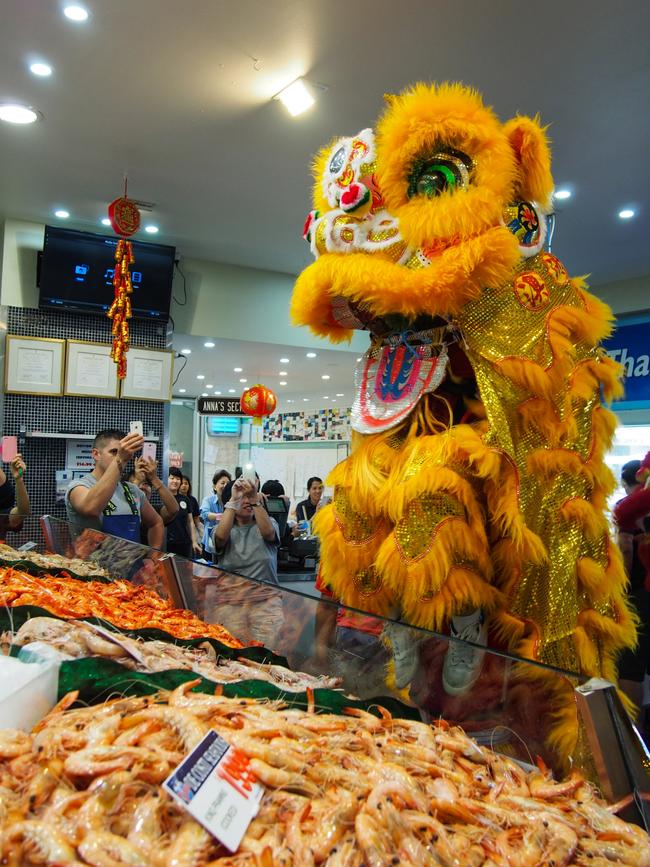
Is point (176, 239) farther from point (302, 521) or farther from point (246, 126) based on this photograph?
point (302, 521)

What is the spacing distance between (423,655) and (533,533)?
0.48 metres

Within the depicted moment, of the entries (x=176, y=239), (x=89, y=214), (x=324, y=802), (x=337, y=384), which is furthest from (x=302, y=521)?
(x=324, y=802)

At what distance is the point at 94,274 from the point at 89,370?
0.88 metres

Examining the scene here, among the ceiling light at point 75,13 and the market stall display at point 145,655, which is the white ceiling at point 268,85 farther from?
the market stall display at point 145,655

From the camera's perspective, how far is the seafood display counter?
790 mm

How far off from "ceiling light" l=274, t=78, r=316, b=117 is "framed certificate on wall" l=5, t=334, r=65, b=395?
3257mm

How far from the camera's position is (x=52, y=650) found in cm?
124

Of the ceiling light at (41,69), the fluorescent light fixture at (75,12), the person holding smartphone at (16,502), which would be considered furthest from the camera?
the person holding smartphone at (16,502)

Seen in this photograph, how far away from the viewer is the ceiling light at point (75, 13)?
3.06 metres

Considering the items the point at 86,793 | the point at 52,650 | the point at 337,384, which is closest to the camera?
the point at 86,793

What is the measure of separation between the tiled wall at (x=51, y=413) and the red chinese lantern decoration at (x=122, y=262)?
0.96 m

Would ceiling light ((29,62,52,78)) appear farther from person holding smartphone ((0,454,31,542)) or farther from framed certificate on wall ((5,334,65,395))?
framed certificate on wall ((5,334,65,395))

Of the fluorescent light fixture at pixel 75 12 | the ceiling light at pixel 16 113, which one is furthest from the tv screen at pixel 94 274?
the fluorescent light fixture at pixel 75 12

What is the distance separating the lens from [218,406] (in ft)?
32.0
